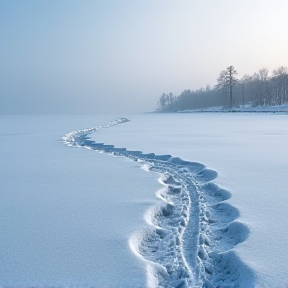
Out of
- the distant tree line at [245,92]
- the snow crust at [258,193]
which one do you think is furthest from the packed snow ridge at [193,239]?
the distant tree line at [245,92]

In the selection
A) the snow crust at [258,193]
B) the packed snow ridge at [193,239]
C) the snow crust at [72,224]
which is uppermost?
the snow crust at [72,224]

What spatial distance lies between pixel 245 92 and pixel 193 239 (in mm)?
92572

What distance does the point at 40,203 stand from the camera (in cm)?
513

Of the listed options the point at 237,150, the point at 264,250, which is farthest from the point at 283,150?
the point at 264,250

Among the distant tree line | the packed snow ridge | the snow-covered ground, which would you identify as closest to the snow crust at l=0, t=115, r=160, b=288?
the snow-covered ground

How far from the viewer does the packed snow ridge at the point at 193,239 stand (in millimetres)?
2975

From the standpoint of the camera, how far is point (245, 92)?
90500 mm

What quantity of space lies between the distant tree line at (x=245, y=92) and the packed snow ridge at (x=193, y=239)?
57662 mm

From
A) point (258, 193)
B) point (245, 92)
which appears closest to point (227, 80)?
point (245, 92)

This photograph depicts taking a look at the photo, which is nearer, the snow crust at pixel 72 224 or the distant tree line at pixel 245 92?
the snow crust at pixel 72 224

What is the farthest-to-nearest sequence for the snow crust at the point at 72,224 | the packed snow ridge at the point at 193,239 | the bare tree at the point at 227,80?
the bare tree at the point at 227,80, the packed snow ridge at the point at 193,239, the snow crust at the point at 72,224

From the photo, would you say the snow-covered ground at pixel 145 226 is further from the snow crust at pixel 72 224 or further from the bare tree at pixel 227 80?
the bare tree at pixel 227 80

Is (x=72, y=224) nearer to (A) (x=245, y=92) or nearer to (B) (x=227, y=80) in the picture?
(B) (x=227, y=80)

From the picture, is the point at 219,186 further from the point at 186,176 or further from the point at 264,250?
the point at 264,250
